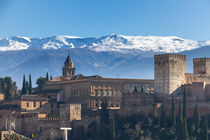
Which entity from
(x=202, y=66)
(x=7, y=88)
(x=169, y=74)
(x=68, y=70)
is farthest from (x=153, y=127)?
(x=68, y=70)

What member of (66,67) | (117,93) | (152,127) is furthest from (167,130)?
(66,67)

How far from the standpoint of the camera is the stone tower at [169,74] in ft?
352

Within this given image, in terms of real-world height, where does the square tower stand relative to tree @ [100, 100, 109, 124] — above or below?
above

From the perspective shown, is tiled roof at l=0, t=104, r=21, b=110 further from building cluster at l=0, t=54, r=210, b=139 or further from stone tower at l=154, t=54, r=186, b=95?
stone tower at l=154, t=54, r=186, b=95

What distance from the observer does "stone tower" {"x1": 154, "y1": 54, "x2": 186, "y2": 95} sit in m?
107

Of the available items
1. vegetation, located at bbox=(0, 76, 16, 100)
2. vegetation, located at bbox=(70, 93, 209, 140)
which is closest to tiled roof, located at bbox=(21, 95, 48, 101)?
vegetation, located at bbox=(70, 93, 209, 140)

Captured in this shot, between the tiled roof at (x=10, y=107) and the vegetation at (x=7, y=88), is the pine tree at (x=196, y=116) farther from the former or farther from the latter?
the vegetation at (x=7, y=88)

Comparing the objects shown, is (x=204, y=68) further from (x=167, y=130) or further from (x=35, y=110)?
(x=35, y=110)

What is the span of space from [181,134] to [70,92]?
49.1m

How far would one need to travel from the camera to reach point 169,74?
107 m

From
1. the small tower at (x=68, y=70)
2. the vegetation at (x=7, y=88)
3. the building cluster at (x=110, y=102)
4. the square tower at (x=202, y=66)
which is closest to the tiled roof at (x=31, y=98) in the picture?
the building cluster at (x=110, y=102)

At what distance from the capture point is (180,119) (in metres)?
90.6

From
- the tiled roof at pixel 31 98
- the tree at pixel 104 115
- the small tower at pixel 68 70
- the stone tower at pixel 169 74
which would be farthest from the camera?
the small tower at pixel 68 70

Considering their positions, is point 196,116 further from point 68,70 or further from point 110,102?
point 68,70
